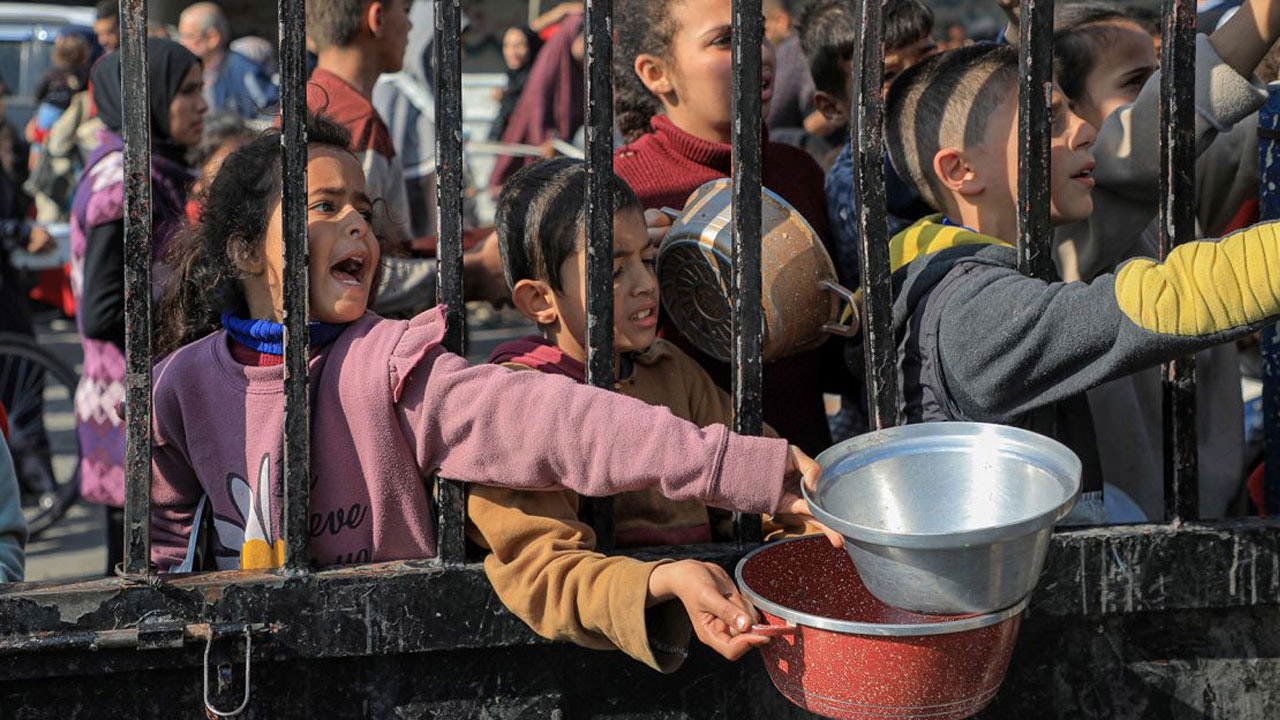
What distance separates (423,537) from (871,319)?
73 centimetres

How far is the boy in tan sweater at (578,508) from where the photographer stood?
186cm

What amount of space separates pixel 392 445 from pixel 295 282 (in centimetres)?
27

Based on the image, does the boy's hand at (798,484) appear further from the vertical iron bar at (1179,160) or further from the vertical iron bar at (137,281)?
the vertical iron bar at (137,281)

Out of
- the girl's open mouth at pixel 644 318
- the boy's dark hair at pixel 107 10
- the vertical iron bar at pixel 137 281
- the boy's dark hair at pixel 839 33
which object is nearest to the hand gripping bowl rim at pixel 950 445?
the girl's open mouth at pixel 644 318

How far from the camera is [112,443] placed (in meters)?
4.35

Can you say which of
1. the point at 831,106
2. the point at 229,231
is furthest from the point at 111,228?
the point at 831,106

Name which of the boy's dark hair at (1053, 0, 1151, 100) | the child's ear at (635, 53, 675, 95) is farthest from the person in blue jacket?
the boy's dark hair at (1053, 0, 1151, 100)

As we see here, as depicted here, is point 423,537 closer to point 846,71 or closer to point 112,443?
point 846,71

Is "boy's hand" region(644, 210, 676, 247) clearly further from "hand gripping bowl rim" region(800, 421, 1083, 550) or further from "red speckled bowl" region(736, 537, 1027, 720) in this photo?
"red speckled bowl" region(736, 537, 1027, 720)

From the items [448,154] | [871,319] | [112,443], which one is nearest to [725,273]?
[871,319]

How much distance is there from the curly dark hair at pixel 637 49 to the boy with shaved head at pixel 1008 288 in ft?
2.21

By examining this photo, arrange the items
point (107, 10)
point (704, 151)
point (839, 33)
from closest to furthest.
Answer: point (704, 151) → point (839, 33) → point (107, 10)

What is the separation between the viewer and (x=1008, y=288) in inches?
81.3

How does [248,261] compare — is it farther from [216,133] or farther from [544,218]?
[216,133]
